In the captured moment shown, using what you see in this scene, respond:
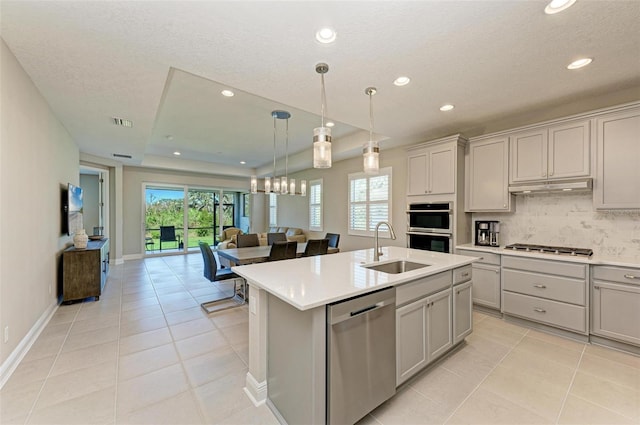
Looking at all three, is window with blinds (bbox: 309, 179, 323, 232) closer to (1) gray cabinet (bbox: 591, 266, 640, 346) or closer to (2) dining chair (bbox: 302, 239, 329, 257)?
(2) dining chair (bbox: 302, 239, 329, 257)

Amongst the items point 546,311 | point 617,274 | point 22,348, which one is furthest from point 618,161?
point 22,348

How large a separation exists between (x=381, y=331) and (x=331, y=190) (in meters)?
5.01

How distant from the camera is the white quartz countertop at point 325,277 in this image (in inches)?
59.2

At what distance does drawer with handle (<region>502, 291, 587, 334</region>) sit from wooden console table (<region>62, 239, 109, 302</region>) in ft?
18.8

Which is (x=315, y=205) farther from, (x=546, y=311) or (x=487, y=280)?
(x=546, y=311)

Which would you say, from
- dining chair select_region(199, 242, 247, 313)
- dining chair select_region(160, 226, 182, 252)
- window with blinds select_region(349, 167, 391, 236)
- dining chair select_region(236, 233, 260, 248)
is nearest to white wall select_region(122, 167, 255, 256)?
dining chair select_region(160, 226, 182, 252)

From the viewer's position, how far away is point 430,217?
4.03m

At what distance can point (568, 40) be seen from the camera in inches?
77.7

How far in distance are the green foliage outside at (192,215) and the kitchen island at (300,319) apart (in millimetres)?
7235

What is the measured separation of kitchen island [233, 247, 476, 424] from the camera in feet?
4.77

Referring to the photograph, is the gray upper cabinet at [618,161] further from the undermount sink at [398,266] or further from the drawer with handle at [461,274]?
the undermount sink at [398,266]

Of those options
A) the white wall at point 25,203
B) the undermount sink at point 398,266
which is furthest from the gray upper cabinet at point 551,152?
the white wall at point 25,203

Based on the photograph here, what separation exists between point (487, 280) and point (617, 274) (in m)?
1.16

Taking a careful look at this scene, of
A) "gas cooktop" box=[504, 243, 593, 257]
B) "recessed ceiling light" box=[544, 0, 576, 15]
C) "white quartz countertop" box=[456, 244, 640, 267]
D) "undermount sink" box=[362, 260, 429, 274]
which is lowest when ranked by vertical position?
"undermount sink" box=[362, 260, 429, 274]
